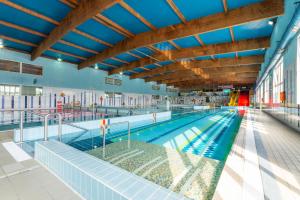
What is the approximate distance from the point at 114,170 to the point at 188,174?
1524mm

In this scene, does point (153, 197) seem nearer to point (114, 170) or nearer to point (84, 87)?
point (114, 170)

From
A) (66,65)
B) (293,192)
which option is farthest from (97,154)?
(66,65)

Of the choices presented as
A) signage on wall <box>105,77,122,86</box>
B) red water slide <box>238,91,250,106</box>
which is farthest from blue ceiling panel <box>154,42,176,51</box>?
red water slide <box>238,91,250,106</box>

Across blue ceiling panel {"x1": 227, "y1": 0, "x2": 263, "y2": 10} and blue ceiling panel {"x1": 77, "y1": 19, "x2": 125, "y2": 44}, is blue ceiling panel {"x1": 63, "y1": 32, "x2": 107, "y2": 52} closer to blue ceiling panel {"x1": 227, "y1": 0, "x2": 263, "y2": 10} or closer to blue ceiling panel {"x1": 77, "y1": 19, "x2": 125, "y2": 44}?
blue ceiling panel {"x1": 77, "y1": 19, "x2": 125, "y2": 44}

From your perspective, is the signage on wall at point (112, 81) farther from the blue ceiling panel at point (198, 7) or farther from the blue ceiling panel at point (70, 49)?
the blue ceiling panel at point (198, 7)

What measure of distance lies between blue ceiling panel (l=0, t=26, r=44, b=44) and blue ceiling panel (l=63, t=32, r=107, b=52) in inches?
52.0

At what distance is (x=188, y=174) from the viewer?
2576 millimetres

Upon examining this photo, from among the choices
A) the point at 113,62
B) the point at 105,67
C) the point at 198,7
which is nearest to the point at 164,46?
the point at 198,7

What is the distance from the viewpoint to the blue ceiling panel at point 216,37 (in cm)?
557

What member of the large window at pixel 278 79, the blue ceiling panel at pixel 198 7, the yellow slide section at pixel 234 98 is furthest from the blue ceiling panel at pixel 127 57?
the yellow slide section at pixel 234 98

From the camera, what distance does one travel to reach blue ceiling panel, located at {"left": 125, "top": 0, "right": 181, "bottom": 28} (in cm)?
397

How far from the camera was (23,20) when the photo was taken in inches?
194

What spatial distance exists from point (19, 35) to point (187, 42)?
23.3ft

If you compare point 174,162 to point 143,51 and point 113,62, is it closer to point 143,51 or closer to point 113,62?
point 143,51
